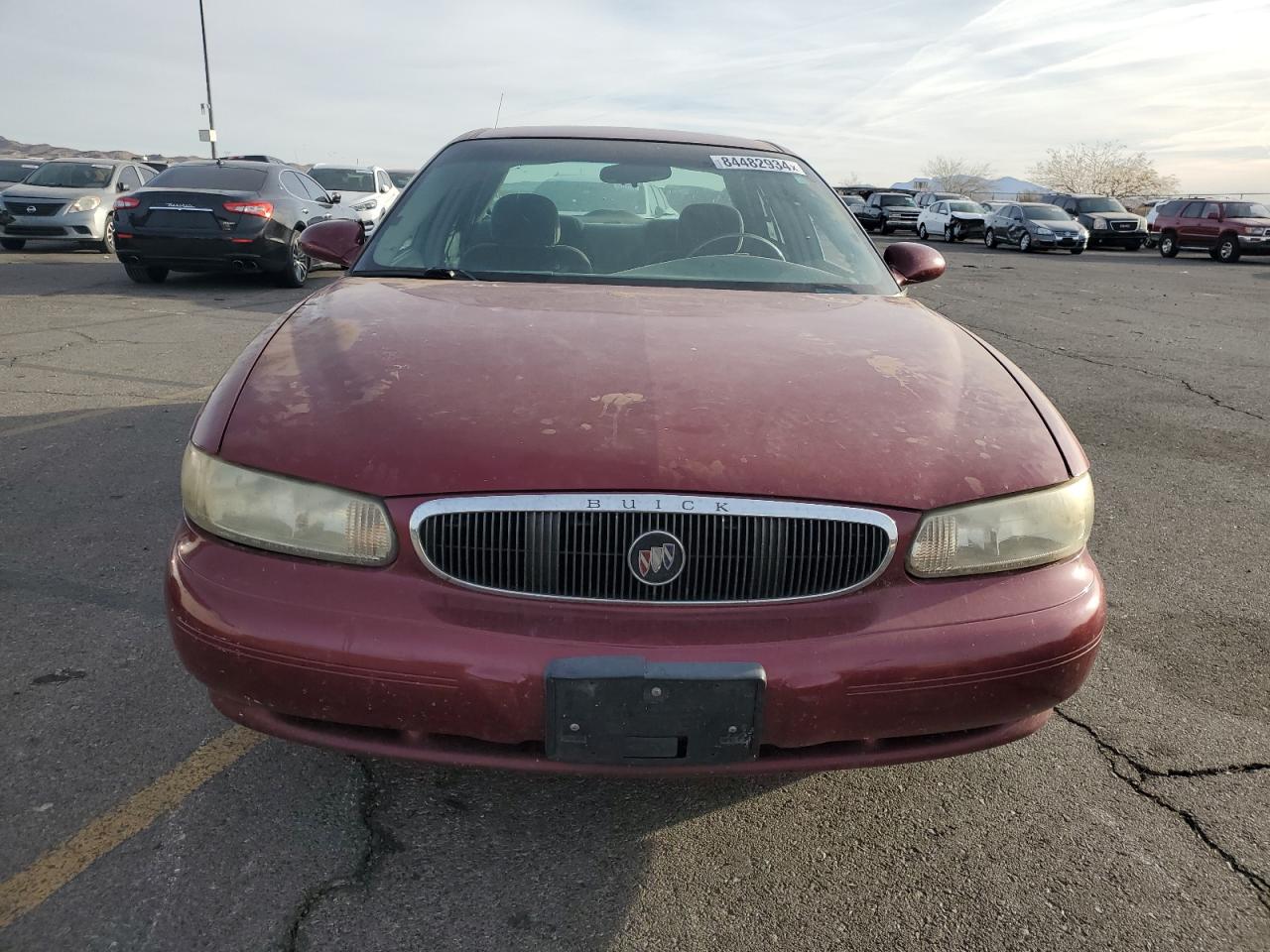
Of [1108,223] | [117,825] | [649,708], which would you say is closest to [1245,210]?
[1108,223]

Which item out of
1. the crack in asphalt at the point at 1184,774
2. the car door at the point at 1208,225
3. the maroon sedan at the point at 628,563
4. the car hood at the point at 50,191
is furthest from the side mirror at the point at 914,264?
the car door at the point at 1208,225

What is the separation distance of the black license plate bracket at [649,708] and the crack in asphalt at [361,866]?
1.88ft

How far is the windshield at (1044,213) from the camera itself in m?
27.3

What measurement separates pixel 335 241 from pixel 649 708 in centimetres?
243

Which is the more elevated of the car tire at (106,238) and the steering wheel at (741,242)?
the steering wheel at (741,242)

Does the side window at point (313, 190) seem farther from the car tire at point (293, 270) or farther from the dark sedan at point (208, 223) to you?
the dark sedan at point (208, 223)

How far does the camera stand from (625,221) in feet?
11.1

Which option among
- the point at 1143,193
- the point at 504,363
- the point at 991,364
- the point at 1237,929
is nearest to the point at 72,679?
the point at 504,363

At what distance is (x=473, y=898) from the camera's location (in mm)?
1963

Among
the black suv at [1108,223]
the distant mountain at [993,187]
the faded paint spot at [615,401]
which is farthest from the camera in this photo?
the distant mountain at [993,187]

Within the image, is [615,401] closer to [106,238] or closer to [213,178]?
[213,178]

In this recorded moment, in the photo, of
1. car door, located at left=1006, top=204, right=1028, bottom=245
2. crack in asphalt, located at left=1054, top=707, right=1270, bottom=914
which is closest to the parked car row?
crack in asphalt, located at left=1054, top=707, right=1270, bottom=914

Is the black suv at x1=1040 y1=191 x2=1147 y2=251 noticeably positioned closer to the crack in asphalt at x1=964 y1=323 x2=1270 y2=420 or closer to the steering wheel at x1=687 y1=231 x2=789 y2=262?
the crack in asphalt at x1=964 y1=323 x2=1270 y2=420

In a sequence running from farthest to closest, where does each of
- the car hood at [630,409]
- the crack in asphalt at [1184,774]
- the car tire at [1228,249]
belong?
the car tire at [1228,249]
the crack in asphalt at [1184,774]
the car hood at [630,409]
